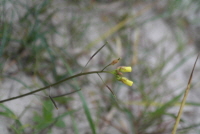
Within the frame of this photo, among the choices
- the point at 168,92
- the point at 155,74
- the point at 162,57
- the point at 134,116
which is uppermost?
the point at 162,57

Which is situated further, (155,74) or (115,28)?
(115,28)

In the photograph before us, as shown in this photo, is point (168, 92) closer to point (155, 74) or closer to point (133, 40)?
point (155, 74)

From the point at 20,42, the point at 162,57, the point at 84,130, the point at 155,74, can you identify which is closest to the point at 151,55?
the point at 162,57

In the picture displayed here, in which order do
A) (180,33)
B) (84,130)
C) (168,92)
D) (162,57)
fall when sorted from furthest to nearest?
(180,33) < (162,57) < (168,92) < (84,130)

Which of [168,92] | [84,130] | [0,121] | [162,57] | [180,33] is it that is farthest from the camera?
[180,33]

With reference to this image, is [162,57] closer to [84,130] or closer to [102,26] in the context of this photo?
[102,26]

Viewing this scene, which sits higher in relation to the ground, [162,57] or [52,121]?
[162,57]
